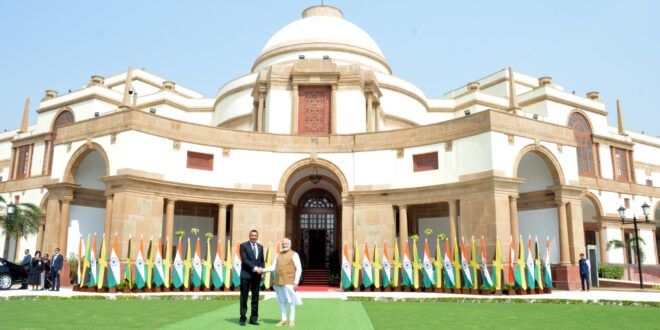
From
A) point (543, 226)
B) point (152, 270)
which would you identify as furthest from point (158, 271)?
point (543, 226)

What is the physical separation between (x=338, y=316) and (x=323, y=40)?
98.1 feet

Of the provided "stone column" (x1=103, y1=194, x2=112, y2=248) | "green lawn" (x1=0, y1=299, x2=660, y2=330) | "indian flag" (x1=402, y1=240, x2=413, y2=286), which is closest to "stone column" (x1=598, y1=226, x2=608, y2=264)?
"indian flag" (x1=402, y1=240, x2=413, y2=286)

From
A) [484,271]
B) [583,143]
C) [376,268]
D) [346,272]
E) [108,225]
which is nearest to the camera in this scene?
[484,271]

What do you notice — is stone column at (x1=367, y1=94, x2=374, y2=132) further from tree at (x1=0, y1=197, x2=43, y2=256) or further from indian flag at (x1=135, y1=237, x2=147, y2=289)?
tree at (x1=0, y1=197, x2=43, y2=256)

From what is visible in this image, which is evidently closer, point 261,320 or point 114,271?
point 261,320

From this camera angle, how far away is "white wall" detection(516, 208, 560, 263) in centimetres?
2622

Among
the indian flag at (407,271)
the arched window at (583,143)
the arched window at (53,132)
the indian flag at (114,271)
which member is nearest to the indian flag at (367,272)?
the indian flag at (407,271)

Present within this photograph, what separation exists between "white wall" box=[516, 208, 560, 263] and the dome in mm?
17823

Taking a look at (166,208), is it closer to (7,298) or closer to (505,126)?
(7,298)

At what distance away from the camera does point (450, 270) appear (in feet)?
74.8

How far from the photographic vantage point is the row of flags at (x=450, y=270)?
851 inches

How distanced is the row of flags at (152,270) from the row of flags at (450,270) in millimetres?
4470

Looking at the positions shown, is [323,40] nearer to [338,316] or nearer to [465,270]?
[465,270]

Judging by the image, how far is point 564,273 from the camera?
2461cm
